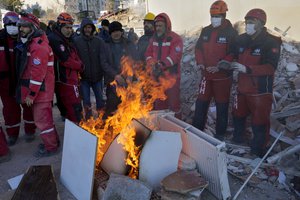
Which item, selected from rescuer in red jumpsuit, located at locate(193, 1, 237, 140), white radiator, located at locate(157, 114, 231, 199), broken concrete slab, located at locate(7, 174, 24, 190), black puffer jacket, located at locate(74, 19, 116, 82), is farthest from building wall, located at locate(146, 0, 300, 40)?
broken concrete slab, located at locate(7, 174, 24, 190)

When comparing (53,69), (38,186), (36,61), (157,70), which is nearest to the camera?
(38,186)

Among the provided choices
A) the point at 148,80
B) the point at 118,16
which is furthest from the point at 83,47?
the point at 118,16

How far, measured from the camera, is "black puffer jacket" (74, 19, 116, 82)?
5375 millimetres

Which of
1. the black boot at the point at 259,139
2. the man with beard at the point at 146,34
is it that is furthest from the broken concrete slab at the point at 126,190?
the man with beard at the point at 146,34

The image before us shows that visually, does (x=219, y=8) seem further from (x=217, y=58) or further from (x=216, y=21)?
(x=217, y=58)

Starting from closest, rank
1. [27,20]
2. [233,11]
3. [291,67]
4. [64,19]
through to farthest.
Result: [27,20], [64,19], [291,67], [233,11]

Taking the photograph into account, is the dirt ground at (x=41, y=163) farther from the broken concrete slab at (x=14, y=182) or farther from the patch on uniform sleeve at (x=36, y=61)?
the patch on uniform sleeve at (x=36, y=61)

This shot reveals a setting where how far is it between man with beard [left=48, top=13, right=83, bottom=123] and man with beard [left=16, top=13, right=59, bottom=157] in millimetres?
410

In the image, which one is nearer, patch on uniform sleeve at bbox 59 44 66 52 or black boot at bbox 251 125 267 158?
black boot at bbox 251 125 267 158

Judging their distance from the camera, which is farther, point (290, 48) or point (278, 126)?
point (290, 48)

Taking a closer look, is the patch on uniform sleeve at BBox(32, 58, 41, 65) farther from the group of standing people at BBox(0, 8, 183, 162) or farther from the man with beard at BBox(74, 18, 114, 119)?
the man with beard at BBox(74, 18, 114, 119)

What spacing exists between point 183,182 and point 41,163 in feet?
8.82

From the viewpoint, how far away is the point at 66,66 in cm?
482

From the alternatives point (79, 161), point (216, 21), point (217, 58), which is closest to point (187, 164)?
point (79, 161)
